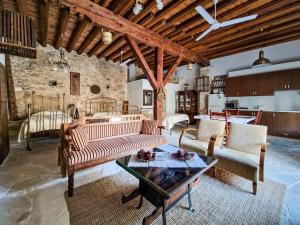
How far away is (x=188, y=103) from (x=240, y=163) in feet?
19.4

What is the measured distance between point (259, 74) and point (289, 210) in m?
4.99

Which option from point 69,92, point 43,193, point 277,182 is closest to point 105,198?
point 43,193

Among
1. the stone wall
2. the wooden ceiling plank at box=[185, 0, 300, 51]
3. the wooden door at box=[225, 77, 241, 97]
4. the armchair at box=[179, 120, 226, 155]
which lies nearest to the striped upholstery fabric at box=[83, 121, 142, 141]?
the armchair at box=[179, 120, 226, 155]

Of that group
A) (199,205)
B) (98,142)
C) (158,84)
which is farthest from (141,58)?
(199,205)

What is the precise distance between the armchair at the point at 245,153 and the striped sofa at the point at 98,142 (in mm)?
1322

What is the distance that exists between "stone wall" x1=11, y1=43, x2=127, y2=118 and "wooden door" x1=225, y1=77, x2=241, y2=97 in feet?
16.0

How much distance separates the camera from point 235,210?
172 cm

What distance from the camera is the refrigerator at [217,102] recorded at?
6.57m

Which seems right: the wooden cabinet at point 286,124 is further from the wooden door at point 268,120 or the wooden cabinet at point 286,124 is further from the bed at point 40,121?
the bed at point 40,121

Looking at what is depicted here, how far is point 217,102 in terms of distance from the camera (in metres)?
6.68

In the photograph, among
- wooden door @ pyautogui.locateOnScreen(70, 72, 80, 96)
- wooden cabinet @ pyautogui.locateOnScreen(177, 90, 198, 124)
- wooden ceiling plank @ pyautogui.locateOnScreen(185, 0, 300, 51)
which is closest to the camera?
wooden ceiling plank @ pyautogui.locateOnScreen(185, 0, 300, 51)

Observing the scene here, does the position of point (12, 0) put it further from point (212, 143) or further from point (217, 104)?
point (217, 104)

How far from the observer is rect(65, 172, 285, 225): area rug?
1591 mm

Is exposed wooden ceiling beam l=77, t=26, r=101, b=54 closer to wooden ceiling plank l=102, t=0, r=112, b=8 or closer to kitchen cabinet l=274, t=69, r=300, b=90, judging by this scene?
wooden ceiling plank l=102, t=0, r=112, b=8
